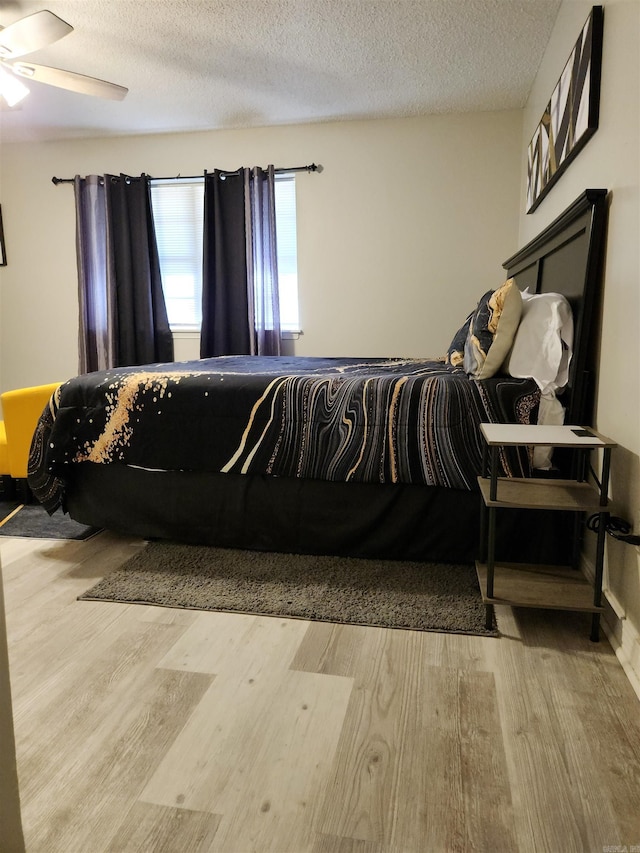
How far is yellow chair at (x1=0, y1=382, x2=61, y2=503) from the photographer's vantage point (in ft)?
9.52

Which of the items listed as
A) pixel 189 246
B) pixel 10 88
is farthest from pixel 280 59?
pixel 189 246

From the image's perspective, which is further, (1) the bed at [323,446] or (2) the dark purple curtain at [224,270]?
(2) the dark purple curtain at [224,270]

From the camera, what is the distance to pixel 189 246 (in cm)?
460

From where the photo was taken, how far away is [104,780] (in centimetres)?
116

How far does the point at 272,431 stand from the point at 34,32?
1.92 metres

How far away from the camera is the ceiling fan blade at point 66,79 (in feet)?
8.90

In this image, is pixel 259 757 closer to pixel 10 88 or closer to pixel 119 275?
pixel 10 88

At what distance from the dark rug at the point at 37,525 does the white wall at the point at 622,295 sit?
7.06 ft

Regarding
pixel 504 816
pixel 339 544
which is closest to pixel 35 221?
pixel 339 544

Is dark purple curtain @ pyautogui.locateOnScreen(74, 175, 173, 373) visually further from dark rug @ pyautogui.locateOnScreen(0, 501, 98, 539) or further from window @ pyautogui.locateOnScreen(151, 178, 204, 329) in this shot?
dark rug @ pyautogui.locateOnScreen(0, 501, 98, 539)

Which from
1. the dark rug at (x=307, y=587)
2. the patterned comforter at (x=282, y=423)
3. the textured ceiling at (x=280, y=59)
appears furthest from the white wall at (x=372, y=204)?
the dark rug at (x=307, y=587)

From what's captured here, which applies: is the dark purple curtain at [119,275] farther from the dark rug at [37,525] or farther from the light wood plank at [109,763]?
the light wood plank at [109,763]

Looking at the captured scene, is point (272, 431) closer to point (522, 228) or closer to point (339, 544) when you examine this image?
point (339, 544)

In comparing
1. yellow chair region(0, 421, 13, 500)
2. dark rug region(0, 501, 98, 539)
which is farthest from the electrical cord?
yellow chair region(0, 421, 13, 500)
